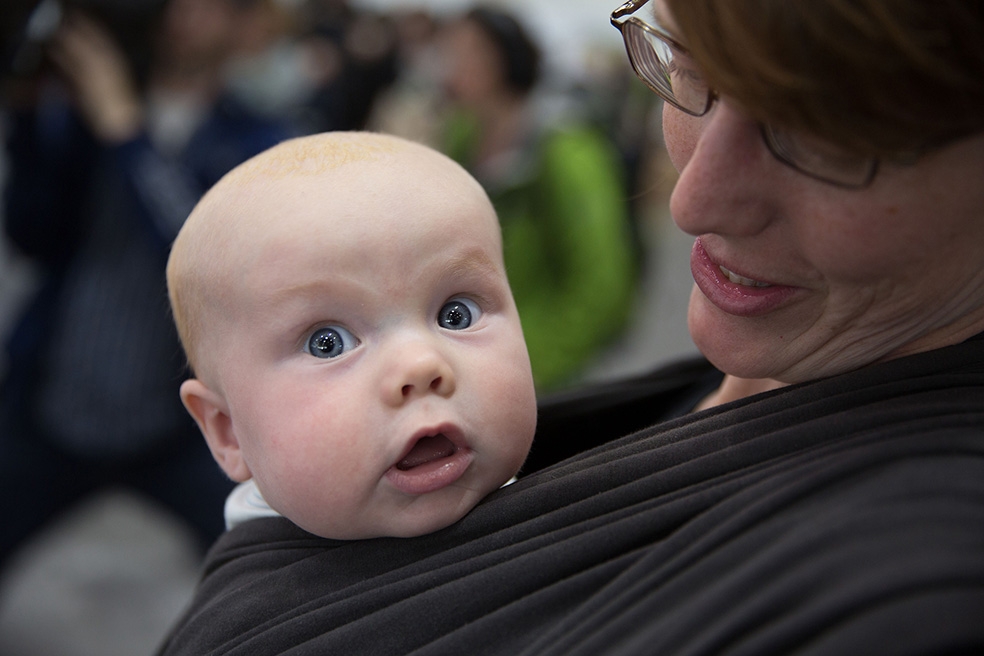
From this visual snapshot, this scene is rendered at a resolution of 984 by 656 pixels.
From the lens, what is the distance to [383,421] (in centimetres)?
90

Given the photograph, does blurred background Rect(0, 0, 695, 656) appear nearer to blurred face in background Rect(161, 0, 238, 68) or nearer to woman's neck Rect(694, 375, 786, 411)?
blurred face in background Rect(161, 0, 238, 68)

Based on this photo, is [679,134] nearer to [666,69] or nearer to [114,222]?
[666,69]

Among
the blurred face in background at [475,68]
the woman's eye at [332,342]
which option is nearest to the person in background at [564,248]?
the blurred face in background at [475,68]

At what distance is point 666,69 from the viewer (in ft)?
3.32

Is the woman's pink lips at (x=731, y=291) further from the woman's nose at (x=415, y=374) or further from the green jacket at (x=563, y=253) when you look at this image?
the green jacket at (x=563, y=253)

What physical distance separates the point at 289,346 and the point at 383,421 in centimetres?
14

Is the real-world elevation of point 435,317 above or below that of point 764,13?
below

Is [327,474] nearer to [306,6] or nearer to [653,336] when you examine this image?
[653,336]

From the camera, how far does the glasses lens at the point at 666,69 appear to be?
3.01 ft

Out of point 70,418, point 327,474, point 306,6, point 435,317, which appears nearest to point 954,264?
point 435,317

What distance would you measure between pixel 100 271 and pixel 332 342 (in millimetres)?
1701

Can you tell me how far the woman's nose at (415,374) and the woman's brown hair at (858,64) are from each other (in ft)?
1.25

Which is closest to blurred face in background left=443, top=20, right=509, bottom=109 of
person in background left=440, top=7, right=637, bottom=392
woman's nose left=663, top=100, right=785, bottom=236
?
person in background left=440, top=7, right=637, bottom=392

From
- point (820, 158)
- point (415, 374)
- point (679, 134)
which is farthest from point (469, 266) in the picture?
point (820, 158)
